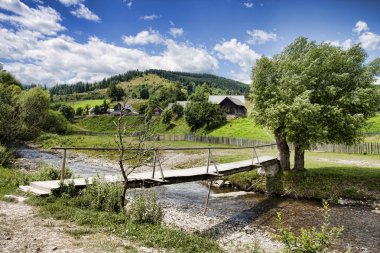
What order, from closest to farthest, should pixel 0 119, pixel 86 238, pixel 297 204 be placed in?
pixel 86 238 → pixel 297 204 → pixel 0 119

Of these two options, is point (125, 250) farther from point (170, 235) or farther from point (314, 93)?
point (314, 93)

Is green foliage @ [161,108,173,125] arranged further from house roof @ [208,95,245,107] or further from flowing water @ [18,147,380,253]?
flowing water @ [18,147,380,253]

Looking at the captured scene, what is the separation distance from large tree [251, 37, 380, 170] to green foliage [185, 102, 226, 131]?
67305mm

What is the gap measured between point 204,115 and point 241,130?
16.0 m

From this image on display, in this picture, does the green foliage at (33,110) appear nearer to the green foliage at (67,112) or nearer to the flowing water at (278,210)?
the flowing water at (278,210)

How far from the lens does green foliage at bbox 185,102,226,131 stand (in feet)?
318

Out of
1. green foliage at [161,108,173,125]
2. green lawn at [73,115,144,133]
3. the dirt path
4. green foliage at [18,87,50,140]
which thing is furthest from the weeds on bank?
green lawn at [73,115,144,133]

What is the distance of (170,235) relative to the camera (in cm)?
1166

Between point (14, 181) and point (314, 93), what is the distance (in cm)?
2356

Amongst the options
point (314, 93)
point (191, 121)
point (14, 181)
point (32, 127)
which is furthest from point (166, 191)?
point (191, 121)

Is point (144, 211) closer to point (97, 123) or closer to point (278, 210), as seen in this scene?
point (278, 210)

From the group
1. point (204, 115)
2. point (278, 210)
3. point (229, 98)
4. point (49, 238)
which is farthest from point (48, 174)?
point (229, 98)

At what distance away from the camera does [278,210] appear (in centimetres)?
2255

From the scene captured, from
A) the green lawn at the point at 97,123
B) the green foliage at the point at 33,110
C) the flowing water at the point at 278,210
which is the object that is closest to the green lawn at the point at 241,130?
the green foliage at the point at 33,110
